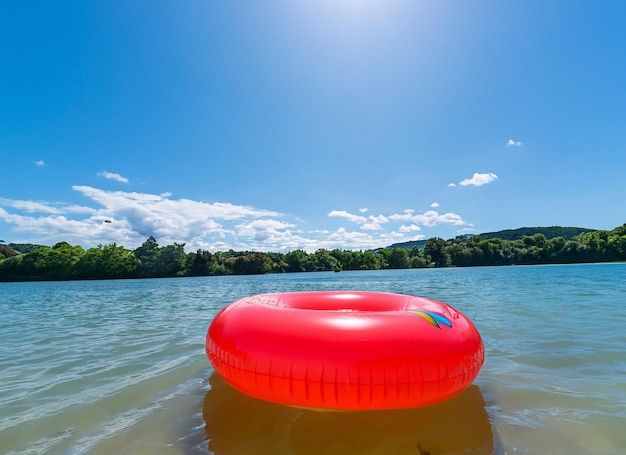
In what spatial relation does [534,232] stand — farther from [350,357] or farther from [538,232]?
[350,357]

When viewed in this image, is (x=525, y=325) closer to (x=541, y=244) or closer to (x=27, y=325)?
(x=27, y=325)

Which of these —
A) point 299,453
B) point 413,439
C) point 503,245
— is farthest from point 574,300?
point 503,245

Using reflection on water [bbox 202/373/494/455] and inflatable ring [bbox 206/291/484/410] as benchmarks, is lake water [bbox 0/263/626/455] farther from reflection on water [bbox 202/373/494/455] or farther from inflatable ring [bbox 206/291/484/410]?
inflatable ring [bbox 206/291/484/410]

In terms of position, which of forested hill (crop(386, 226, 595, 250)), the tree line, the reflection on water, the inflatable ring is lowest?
the reflection on water

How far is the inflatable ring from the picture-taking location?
2295mm

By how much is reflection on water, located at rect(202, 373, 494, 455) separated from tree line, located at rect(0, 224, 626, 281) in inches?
1930

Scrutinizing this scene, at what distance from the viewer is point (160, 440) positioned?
8.13 feet

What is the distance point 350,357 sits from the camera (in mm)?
2311

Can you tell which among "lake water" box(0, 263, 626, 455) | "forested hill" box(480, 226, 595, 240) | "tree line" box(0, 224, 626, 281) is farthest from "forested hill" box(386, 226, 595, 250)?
"lake water" box(0, 263, 626, 455)

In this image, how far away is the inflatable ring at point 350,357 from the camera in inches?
90.4

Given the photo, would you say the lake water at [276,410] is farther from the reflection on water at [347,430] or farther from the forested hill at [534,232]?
the forested hill at [534,232]

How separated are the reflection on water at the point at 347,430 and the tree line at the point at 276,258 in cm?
4903

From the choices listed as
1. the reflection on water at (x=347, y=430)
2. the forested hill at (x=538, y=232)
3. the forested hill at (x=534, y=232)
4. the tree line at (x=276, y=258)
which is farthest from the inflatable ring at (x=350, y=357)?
the forested hill at (x=538, y=232)

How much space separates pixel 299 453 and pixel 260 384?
1.62ft
